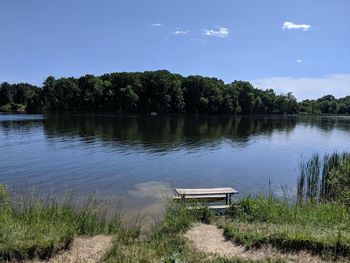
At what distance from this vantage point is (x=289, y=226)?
9.93 m

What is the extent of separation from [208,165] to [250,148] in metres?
13.4

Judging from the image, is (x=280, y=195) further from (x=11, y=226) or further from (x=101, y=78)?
(x=101, y=78)

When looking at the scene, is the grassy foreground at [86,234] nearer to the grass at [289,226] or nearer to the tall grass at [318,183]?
the grass at [289,226]


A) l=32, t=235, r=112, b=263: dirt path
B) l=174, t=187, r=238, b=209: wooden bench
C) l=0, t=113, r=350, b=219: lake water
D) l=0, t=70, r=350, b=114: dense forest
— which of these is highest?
l=0, t=70, r=350, b=114: dense forest

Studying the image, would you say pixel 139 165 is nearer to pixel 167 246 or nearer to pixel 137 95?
pixel 167 246

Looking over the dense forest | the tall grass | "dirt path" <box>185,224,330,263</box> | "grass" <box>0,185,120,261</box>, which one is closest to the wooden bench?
"dirt path" <box>185,224,330,263</box>

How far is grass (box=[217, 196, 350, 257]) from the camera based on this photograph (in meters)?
8.63

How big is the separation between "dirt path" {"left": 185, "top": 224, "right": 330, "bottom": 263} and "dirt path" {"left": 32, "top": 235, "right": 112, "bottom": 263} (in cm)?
233

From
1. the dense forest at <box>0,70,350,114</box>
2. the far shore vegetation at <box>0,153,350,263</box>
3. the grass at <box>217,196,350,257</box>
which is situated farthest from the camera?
the dense forest at <box>0,70,350,114</box>

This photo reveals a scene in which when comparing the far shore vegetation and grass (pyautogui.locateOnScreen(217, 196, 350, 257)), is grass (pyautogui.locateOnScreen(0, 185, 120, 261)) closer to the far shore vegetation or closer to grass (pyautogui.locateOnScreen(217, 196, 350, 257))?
the far shore vegetation

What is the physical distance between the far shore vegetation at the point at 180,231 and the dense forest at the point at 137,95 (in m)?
115

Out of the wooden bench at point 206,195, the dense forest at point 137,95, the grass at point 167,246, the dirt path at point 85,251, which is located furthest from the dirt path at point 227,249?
the dense forest at point 137,95

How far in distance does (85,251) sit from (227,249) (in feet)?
11.4

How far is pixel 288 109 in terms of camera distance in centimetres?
18038
